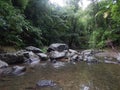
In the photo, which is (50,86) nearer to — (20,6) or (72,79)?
(72,79)

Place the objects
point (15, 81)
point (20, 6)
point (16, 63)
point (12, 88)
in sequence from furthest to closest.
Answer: point (20, 6), point (16, 63), point (15, 81), point (12, 88)

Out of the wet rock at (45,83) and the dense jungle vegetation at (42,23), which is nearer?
the wet rock at (45,83)

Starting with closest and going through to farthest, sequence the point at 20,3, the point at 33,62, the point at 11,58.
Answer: the point at 11,58, the point at 33,62, the point at 20,3

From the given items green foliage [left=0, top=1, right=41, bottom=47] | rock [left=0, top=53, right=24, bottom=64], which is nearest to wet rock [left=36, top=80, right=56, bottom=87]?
rock [left=0, top=53, right=24, bottom=64]

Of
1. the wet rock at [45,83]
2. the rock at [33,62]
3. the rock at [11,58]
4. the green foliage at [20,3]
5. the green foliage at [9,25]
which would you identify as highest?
the green foliage at [20,3]

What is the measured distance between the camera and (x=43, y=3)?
19641 mm

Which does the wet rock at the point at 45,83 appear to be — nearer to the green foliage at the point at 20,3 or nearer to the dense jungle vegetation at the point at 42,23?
the dense jungle vegetation at the point at 42,23

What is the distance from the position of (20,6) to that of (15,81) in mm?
11038

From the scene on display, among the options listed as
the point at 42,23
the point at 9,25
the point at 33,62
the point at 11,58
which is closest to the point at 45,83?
the point at 11,58

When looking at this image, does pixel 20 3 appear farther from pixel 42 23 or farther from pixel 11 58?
pixel 11 58

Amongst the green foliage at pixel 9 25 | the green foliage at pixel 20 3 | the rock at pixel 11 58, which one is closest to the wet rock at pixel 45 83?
the rock at pixel 11 58

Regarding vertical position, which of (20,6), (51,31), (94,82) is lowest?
(94,82)

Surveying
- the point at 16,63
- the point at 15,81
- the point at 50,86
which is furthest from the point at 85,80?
the point at 16,63

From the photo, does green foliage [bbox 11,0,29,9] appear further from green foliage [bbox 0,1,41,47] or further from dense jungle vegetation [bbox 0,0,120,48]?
green foliage [bbox 0,1,41,47]
